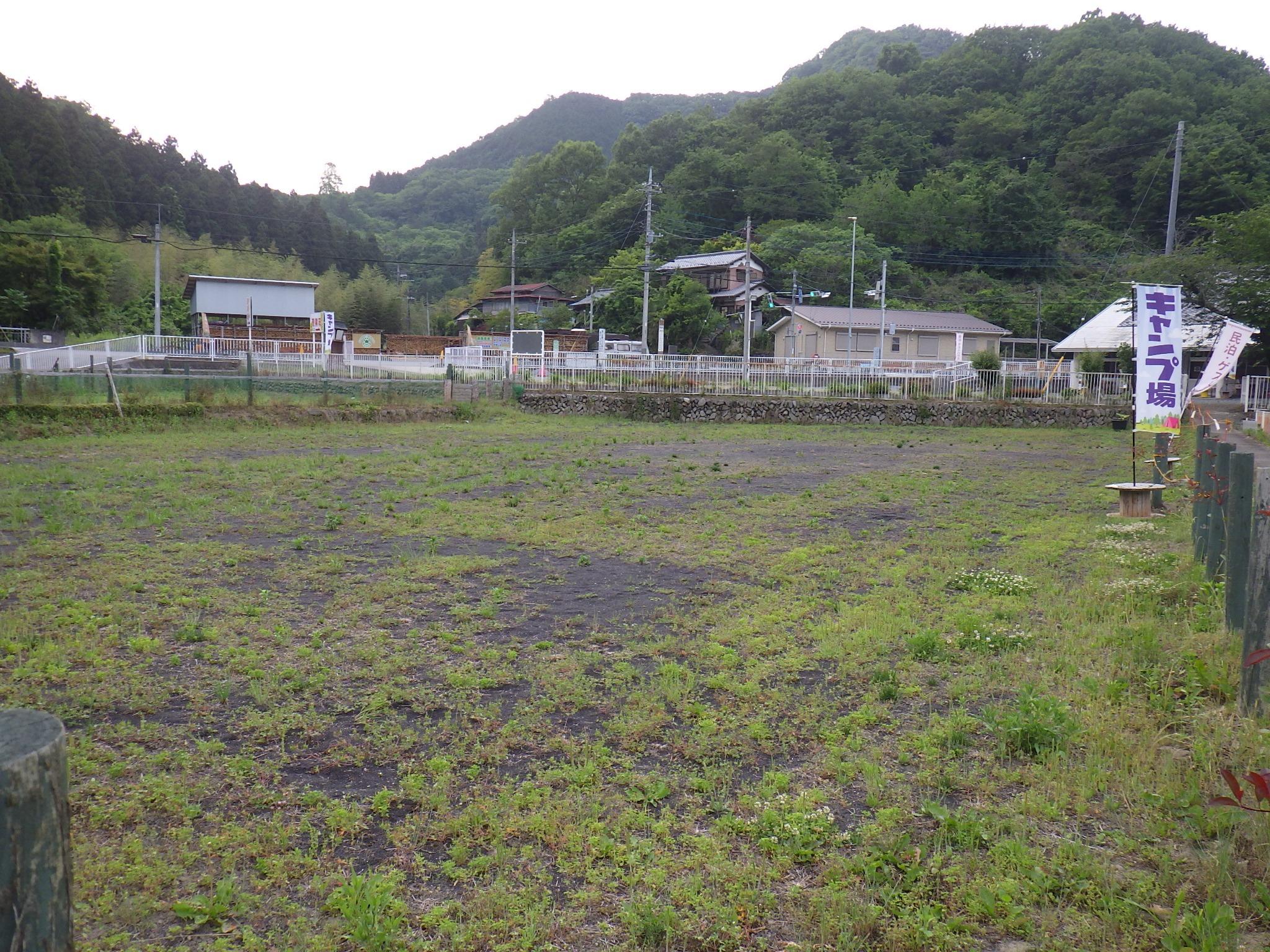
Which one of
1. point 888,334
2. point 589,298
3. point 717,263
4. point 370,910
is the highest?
point 717,263

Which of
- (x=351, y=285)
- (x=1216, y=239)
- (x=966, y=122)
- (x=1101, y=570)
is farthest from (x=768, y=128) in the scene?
(x=1101, y=570)

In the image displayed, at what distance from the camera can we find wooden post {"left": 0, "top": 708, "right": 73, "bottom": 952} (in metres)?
1.26

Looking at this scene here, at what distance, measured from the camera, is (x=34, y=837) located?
131 centimetres

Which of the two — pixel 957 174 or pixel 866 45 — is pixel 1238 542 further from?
pixel 866 45

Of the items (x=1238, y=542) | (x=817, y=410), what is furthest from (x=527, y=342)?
(x=1238, y=542)

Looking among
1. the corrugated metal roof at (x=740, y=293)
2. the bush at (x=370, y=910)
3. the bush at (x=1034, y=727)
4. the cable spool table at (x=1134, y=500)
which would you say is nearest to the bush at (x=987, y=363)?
the corrugated metal roof at (x=740, y=293)

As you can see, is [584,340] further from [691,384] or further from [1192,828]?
[1192,828]

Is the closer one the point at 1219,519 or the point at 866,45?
the point at 1219,519

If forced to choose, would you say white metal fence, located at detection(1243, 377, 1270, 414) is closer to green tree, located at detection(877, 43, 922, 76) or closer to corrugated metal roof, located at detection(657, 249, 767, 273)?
corrugated metal roof, located at detection(657, 249, 767, 273)

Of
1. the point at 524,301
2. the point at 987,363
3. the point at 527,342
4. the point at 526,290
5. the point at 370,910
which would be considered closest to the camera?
the point at 370,910

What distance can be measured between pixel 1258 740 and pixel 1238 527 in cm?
157

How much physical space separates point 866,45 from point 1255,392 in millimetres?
109933

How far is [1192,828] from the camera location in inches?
128

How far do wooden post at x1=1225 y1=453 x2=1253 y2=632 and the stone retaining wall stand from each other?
73.8ft
